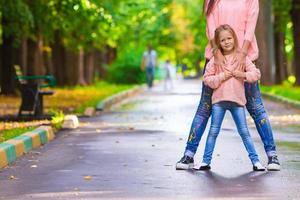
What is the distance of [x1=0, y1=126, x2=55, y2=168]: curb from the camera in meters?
10.9

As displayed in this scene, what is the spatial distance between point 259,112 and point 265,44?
80.9ft

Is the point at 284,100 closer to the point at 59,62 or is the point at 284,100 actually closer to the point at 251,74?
the point at 251,74

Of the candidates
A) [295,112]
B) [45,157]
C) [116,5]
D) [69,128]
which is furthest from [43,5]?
[45,157]

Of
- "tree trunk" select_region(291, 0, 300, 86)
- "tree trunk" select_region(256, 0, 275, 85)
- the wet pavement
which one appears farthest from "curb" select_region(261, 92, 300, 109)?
the wet pavement

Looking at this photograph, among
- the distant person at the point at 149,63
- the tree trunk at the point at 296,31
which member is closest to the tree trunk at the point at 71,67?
the distant person at the point at 149,63

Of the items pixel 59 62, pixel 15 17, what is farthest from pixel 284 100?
pixel 59 62

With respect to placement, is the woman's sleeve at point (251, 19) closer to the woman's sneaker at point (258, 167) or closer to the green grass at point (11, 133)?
the woman's sneaker at point (258, 167)

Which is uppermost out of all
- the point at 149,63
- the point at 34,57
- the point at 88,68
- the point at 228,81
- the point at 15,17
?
the point at 15,17

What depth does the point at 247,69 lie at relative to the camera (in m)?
9.74

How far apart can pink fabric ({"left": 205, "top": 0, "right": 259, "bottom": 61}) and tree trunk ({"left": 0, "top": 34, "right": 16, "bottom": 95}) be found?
802 inches

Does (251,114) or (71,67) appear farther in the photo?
(71,67)

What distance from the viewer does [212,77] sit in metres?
9.73

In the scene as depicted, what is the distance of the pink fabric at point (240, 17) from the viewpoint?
975 cm

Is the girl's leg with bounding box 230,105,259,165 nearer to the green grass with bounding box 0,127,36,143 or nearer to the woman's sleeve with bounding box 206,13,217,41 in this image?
the woman's sleeve with bounding box 206,13,217,41
